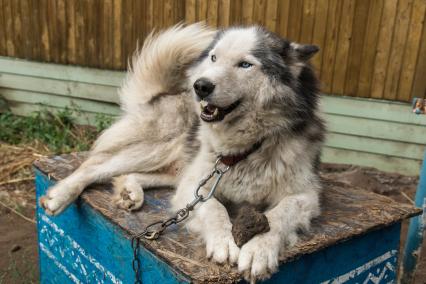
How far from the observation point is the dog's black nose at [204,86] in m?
1.96

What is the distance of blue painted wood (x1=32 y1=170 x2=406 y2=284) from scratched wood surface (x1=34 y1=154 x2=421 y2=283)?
45mm

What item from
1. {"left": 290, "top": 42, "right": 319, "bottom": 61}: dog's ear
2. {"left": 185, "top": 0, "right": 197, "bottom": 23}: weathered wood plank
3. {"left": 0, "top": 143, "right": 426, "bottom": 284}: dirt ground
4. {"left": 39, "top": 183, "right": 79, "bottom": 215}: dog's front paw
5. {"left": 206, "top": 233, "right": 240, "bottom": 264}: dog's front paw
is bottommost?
{"left": 0, "top": 143, "right": 426, "bottom": 284}: dirt ground

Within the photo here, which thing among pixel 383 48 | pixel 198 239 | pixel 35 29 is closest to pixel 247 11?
pixel 383 48

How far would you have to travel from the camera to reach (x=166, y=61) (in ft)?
9.62

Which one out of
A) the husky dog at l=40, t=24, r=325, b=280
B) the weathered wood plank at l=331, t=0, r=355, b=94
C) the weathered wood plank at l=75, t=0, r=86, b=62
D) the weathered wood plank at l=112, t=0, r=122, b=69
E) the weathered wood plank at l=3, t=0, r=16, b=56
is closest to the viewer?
the husky dog at l=40, t=24, r=325, b=280

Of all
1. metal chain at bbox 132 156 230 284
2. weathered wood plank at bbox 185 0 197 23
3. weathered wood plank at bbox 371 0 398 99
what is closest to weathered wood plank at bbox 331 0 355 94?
weathered wood plank at bbox 371 0 398 99

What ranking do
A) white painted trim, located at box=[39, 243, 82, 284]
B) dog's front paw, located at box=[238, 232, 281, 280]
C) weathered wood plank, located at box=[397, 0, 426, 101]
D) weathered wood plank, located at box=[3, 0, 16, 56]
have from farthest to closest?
weathered wood plank, located at box=[3, 0, 16, 56]
weathered wood plank, located at box=[397, 0, 426, 101]
white painted trim, located at box=[39, 243, 82, 284]
dog's front paw, located at box=[238, 232, 281, 280]

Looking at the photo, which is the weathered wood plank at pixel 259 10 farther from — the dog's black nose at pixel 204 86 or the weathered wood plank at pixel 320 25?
the dog's black nose at pixel 204 86

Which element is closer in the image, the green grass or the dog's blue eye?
the dog's blue eye

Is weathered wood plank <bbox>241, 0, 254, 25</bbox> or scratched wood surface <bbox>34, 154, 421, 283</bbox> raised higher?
weathered wood plank <bbox>241, 0, 254, 25</bbox>

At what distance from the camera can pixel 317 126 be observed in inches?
89.8

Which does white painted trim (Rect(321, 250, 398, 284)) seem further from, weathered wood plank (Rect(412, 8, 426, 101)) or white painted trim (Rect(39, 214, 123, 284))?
weathered wood plank (Rect(412, 8, 426, 101))

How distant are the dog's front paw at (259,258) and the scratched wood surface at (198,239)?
46 millimetres

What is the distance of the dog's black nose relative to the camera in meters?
1.96
